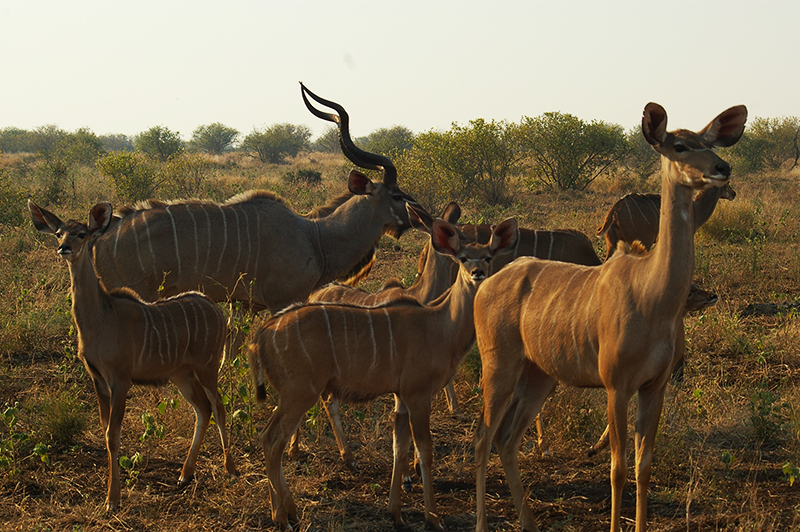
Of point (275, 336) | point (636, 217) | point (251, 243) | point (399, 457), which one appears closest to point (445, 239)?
point (275, 336)

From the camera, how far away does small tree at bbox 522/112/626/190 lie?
58.9 ft

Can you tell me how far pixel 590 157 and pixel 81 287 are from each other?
15.8 metres

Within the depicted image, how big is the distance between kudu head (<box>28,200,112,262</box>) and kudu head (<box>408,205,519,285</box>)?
1833 millimetres

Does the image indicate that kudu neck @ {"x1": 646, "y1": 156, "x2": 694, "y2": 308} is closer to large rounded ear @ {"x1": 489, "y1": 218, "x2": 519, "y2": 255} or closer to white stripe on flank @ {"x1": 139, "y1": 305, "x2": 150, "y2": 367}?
large rounded ear @ {"x1": 489, "y1": 218, "x2": 519, "y2": 255}

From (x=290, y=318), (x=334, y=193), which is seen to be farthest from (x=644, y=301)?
(x=334, y=193)

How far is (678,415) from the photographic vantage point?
4613mm

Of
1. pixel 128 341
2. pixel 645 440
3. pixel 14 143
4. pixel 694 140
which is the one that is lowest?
pixel 645 440

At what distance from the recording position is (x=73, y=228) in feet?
13.0

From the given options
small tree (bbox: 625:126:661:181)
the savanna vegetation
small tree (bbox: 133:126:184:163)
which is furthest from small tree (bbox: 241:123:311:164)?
the savanna vegetation

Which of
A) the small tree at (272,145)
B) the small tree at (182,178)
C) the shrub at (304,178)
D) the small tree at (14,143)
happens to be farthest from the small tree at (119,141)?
the small tree at (182,178)

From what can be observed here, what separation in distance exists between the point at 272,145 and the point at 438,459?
97.9ft

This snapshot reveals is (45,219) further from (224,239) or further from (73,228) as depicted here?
(224,239)

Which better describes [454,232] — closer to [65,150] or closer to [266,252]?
[266,252]

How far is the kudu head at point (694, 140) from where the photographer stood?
9.72 feet
